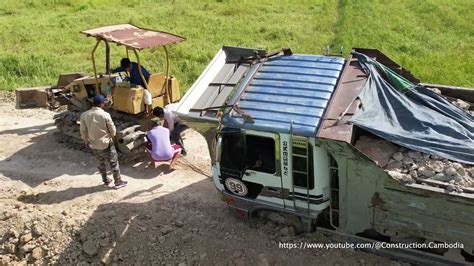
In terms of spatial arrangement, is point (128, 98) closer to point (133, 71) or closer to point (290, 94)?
point (133, 71)

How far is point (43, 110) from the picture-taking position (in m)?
14.7

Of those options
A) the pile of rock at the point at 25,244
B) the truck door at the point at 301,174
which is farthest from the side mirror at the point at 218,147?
the pile of rock at the point at 25,244

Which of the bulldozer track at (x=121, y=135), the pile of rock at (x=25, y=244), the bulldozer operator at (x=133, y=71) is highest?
the bulldozer operator at (x=133, y=71)

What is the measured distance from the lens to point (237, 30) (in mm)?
20578

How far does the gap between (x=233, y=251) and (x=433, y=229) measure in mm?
3081

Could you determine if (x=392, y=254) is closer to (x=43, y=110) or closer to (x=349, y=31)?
(x=43, y=110)

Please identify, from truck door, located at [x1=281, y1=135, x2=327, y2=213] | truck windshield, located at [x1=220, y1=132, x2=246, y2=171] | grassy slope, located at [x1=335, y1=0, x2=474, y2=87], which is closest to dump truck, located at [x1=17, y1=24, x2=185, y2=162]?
truck windshield, located at [x1=220, y1=132, x2=246, y2=171]

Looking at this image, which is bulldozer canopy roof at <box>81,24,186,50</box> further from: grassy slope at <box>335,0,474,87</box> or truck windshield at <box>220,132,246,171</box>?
grassy slope at <box>335,0,474,87</box>

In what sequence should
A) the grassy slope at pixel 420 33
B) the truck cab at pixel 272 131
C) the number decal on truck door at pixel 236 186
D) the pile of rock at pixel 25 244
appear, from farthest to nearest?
the grassy slope at pixel 420 33 < the pile of rock at pixel 25 244 < the number decal on truck door at pixel 236 186 < the truck cab at pixel 272 131

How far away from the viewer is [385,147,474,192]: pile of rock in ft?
22.6

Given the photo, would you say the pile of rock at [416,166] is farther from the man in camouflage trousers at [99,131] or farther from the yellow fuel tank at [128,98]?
the yellow fuel tank at [128,98]

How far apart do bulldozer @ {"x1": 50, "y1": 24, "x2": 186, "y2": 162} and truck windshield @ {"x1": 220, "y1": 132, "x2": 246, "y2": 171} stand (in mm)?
3570

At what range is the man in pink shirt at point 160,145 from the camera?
425 inches

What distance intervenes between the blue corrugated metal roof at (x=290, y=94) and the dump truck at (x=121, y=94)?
136 inches
